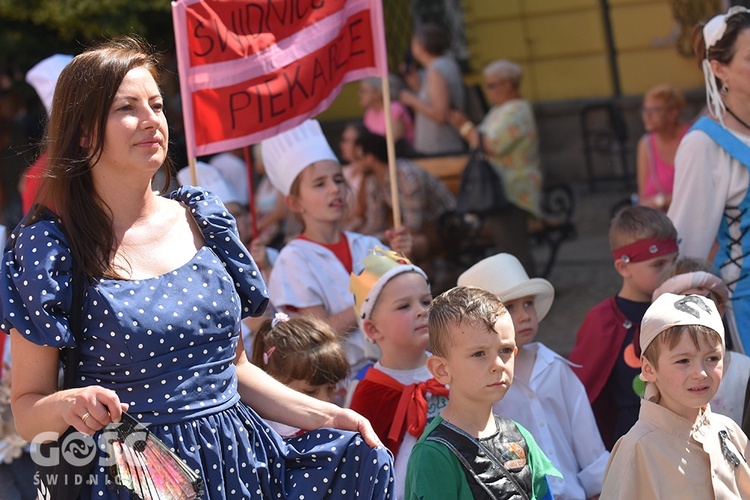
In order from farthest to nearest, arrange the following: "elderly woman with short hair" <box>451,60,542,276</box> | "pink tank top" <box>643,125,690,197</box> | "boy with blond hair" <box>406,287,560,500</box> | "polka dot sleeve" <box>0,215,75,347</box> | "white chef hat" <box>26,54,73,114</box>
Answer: "elderly woman with short hair" <box>451,60,542,276</box>
"pink tank top" <box>643,125,690,197</box>
"white chef hat" <box>26,54,73,114</box>
"boy with blond hair" <box>406,287,560,500</box>
"polka dot sleeve" <box>0,215,75,347</box>

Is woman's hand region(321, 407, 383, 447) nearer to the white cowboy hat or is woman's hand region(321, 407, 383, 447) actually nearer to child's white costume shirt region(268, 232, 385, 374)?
the white cowboy hat

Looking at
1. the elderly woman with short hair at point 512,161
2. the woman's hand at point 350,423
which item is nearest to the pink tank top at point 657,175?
the elderly woman with short hair at point 512,161

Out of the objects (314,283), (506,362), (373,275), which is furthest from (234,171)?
(506,362)

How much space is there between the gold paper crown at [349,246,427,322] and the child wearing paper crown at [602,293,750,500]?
1.23 meters

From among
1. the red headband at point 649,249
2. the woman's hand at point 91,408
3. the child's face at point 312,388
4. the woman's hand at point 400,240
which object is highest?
the woman's hand at point 400,240

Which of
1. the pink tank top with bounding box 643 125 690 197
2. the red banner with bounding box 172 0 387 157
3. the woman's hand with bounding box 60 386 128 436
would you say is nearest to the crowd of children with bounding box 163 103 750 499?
the red banner with bounding box 172 0 387 157

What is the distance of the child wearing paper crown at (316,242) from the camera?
5.43 m

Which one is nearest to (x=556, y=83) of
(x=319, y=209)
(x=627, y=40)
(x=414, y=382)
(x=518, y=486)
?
(x=627, y=40)

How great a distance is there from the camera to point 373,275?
4758 millimetres

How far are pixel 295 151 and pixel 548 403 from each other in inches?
78.5

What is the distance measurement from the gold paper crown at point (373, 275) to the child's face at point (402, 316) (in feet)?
0.08

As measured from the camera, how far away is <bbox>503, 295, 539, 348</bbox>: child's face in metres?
4.64

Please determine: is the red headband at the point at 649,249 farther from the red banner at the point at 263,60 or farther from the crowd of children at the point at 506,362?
the red banner at the point at 263,60

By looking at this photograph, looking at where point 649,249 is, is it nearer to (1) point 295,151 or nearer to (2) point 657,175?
(1) point 295,151
